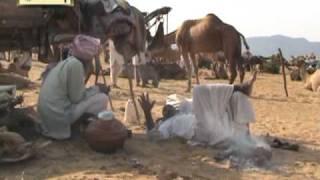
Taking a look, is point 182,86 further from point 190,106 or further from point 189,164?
point 189,164

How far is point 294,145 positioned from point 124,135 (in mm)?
2483

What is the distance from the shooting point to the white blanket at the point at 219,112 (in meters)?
8.48

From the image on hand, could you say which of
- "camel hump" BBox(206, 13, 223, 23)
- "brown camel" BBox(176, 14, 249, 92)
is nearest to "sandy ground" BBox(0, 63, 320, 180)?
"brown camel" BBox(176, 14, 249, 92)

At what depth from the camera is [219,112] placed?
28.1 ft

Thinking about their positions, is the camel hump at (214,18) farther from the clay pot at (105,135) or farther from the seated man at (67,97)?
the clay pot at (105,135)

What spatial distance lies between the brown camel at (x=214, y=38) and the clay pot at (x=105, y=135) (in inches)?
358

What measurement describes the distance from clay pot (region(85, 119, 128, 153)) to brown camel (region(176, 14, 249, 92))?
9.09 m

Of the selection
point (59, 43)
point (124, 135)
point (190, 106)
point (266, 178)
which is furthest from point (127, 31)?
point (266, 178)

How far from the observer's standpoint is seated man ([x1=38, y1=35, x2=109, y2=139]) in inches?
322

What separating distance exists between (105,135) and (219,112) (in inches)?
69.5

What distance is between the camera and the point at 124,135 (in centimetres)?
787

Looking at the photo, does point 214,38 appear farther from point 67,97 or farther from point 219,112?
point 67,97

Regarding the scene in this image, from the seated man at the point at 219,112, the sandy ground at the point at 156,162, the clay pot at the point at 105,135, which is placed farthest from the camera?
the seated man at the point at 219,112

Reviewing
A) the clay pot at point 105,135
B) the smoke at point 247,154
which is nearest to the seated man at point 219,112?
the smoke at point 247,154
